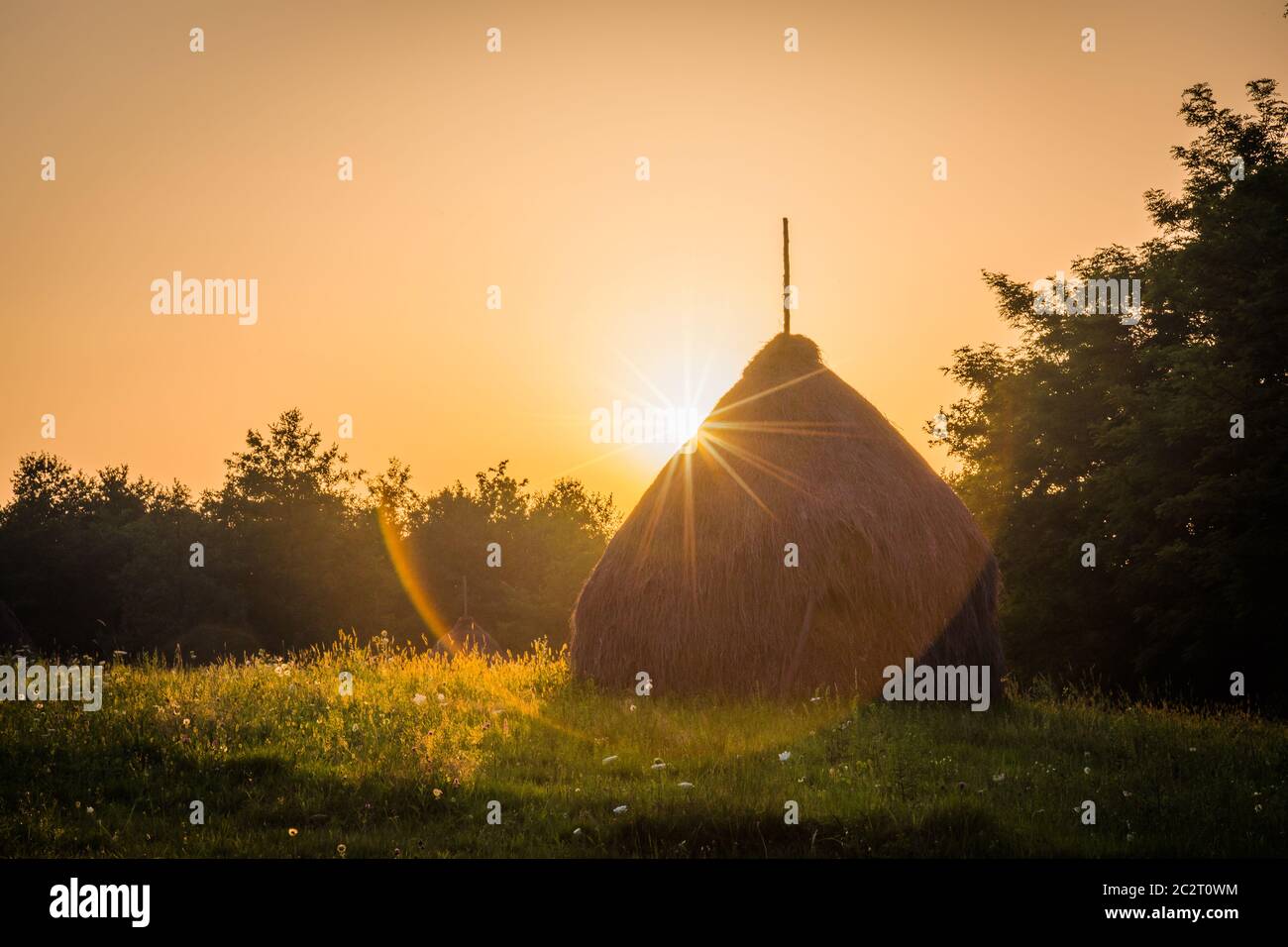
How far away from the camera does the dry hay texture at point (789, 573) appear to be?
12180 millimetres

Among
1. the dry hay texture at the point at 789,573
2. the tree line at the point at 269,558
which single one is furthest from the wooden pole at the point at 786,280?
the tree line at the point at 269,558

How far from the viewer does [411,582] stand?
57219 millimetres

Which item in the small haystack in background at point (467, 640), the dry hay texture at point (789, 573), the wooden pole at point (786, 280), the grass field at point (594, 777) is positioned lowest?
the small haystack in background at point (467, 640)

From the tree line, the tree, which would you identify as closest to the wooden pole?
the tree

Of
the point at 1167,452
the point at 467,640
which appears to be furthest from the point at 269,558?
the point at 1167,452

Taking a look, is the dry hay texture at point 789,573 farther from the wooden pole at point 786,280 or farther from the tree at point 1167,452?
the tree at point 1167,452

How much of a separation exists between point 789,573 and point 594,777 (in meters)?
4.87

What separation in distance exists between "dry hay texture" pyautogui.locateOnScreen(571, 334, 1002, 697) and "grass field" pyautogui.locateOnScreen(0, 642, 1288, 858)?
887mm

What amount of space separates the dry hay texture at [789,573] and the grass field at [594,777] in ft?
2.91

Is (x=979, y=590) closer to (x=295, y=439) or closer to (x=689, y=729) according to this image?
(x=689, y=729)

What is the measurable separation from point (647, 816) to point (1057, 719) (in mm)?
6522

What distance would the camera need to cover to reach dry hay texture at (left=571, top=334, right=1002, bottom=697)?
40.0ft

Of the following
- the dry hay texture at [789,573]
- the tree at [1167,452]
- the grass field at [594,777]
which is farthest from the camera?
the tree at [1167,452]
